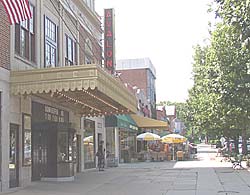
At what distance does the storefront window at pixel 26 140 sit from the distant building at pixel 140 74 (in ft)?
155

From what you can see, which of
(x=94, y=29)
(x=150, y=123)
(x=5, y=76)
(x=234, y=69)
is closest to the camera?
(x=5, y=76)

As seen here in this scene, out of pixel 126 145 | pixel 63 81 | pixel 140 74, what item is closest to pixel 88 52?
pixel 63 81

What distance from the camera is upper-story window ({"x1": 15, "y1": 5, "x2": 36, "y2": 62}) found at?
58.5ft

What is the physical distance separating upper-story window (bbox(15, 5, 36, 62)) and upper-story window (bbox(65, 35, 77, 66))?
505 centimetres

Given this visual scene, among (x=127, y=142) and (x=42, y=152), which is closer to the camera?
(x=42, y=152)

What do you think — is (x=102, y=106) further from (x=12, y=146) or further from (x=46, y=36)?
(x=12, y=146)

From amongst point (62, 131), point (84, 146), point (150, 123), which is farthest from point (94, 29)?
point (150, 123)

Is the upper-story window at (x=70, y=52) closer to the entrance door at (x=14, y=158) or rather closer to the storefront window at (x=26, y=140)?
the storefront window at (x=26, y=140)

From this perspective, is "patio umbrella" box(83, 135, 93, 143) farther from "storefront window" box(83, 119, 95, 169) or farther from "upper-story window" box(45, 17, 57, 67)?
"upper-story window" box(45, 17, 57, 67)

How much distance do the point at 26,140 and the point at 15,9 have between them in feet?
19.6

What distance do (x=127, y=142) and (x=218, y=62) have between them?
19964 millimetres

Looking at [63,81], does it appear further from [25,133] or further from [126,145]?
[126,145]

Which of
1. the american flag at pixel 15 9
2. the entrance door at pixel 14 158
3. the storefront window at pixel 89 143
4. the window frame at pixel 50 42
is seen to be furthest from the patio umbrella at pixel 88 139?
the american flag at pixel 15 9

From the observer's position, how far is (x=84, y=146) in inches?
1106
